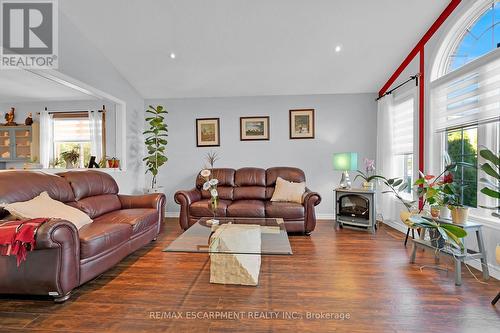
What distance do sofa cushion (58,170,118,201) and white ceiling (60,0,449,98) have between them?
1950mm

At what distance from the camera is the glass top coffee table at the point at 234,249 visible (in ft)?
6.59

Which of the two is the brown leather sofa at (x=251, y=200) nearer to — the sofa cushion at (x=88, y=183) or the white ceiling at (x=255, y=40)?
the sofa cushion at (x=88, y=183)

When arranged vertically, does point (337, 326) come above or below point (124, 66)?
below

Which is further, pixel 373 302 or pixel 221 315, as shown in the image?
pixel 373 302

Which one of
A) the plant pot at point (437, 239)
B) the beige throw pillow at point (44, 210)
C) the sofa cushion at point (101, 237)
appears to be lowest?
the plant pot at point (437, 239)

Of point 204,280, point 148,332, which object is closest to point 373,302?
point 204,280

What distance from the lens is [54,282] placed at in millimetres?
1842

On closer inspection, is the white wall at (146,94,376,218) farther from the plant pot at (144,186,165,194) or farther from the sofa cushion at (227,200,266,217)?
the sofa cushion at (227,200,266,217)

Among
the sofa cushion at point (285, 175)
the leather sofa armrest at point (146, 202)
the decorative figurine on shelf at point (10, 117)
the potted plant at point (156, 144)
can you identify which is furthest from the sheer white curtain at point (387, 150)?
the decorative figurine on shelf at point (10, 117)

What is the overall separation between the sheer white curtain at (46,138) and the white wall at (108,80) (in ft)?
5.41

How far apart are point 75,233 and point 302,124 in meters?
3.95

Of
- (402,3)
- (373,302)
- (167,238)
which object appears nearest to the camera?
(373,302)

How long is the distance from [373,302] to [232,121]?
378cm

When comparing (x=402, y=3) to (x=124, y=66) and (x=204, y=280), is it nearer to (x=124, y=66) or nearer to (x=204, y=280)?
(x=204, y=280)
